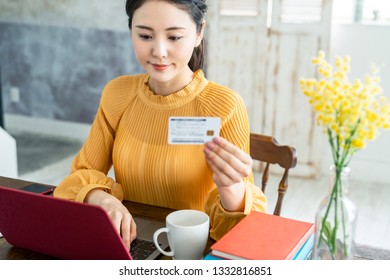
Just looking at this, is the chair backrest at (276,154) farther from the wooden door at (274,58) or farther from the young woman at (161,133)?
the wooden door at (274,58)

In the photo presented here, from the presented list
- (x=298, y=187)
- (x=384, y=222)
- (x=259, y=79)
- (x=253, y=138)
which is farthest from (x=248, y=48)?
(x=253, y=138)

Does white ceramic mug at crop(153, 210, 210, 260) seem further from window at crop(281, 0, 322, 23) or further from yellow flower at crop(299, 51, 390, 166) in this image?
window at crop(281, 0, 322, 23)

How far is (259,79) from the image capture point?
3789mm

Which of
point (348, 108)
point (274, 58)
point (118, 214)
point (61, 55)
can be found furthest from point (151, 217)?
point (61, 55)

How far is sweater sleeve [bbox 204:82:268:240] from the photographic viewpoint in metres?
1.24

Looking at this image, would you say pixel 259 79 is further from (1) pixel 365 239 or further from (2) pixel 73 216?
(2) pixel 73 216

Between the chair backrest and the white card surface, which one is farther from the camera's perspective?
the chair backrest

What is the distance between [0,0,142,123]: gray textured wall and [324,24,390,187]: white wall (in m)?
1.59

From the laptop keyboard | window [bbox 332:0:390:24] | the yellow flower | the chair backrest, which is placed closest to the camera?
the yellow flower

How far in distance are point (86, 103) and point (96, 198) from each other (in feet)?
10.8

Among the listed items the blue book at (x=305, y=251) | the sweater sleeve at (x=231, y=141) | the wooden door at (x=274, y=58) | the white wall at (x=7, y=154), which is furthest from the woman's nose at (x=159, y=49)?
the wooden door at (x=274, y=58)

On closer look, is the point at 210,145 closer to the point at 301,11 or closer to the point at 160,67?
the point at 160,67

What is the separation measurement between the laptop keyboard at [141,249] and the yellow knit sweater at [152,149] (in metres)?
0.24

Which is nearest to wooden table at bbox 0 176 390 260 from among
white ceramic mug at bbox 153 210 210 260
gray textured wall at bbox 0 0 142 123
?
white ceramic mug at bbox 153 210 210 260
